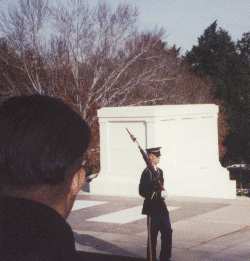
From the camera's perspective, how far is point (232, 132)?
4450cm

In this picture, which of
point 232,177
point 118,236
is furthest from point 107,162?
point 232,177

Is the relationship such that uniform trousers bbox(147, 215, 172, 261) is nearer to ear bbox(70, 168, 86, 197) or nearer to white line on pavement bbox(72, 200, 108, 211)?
white line on pavement bbox(72, 200, 108, 211)

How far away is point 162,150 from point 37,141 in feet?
38.2

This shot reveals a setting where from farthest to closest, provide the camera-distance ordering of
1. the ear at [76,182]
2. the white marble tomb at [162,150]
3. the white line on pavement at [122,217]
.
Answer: the white marble tomb at [162,150], the white line on pavement at [122,217], the ear at [76,182]

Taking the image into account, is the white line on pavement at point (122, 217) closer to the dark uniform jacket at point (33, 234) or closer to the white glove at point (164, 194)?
the white glove at point (164, 194)

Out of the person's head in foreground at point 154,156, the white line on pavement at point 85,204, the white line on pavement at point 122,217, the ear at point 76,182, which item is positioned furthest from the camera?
the white line on pavement at point 85,204

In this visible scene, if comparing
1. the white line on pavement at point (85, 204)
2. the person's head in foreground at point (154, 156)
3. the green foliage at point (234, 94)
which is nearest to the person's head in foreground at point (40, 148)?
the person's head in foreground at point (154, 156)

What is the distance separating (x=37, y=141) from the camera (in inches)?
31.4

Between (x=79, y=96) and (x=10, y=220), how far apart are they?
21.8 metres

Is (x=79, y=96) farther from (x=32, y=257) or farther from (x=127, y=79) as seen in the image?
(x=32, y=257)

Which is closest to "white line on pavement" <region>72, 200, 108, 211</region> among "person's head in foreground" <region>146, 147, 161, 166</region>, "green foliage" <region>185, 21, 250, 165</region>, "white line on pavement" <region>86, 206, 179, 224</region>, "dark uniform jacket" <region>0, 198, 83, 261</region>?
"white line on pavement" <region>86, 206, 179, 224</region>

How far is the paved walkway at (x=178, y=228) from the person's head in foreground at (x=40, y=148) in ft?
18.7

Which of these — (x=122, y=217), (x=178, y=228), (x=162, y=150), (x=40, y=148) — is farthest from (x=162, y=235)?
(x=162, y=150)

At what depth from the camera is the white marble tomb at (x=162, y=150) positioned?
40.3ft
